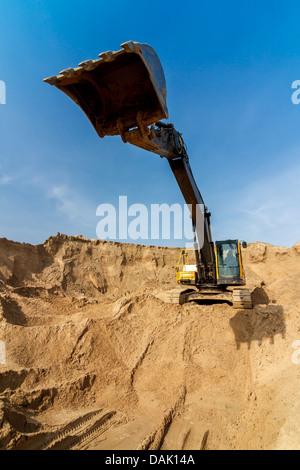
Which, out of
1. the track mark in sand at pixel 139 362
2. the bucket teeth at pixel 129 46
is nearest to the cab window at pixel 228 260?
the track mark in sand at pixel 139 362

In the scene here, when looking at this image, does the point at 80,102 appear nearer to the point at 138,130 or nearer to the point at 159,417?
the point at 138,130

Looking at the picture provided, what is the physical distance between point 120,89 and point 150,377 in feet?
21.0

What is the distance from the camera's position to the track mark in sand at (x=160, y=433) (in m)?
4.25

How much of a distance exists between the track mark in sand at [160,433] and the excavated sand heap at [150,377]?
0.02 metres

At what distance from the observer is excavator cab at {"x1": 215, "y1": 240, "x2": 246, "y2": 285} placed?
9758 millimetres

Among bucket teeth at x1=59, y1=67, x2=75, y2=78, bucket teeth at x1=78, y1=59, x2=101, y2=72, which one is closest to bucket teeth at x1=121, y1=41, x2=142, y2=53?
bucket teeth at x1=78, y1=59, x2=101, y2=72

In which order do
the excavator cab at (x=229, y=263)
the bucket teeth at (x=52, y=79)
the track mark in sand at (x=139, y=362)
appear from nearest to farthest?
the bucket teeth at (x=52, y=79)
the track mark in sand at (x=139, y=362)
the excavator cab at (x=229, y=263)

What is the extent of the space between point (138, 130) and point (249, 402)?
19.2ft

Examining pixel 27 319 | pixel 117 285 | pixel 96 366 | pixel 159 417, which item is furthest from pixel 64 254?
pixel 159 417

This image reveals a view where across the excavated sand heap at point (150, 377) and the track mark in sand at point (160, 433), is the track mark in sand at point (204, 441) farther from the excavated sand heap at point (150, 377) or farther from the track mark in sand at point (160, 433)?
the track mark in sand at point (160, 433)

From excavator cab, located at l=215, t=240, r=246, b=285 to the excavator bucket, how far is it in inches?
260

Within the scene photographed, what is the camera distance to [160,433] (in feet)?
15.0

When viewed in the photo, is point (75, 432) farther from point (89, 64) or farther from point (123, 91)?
point (123, 91)
